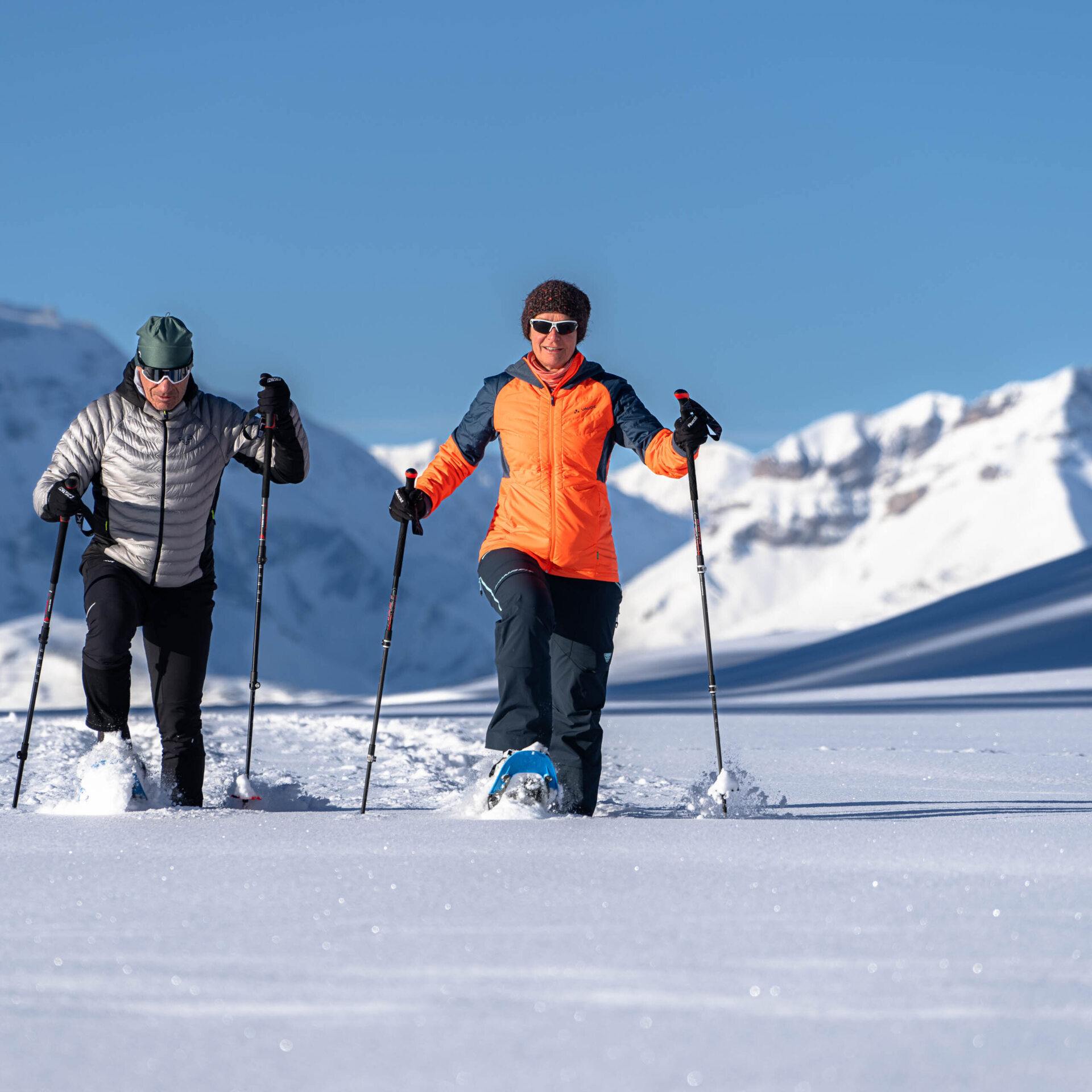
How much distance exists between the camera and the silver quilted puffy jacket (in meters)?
4.88

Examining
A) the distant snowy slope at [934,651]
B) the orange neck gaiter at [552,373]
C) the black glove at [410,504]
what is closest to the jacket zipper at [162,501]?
the black glove at [410,504]

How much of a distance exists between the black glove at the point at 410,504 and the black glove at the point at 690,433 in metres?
0.90

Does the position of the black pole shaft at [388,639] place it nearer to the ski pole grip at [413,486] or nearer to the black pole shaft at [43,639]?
the ski pole grip at [413,486]

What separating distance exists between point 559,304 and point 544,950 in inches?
114

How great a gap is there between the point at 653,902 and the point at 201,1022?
1.06 meters

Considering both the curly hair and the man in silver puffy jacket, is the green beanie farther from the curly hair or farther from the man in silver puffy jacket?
the curly hair

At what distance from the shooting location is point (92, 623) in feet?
15.4

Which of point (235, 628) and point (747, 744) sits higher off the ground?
point (235, 628)

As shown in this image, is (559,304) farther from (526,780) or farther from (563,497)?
(526,780)

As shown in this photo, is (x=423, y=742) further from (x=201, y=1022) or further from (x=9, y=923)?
(x=201, y=1022)

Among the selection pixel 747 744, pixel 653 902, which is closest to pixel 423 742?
pixel 747 744

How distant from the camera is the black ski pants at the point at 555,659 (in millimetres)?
4473

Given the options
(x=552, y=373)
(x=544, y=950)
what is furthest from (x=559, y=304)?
(x=544, y=950)

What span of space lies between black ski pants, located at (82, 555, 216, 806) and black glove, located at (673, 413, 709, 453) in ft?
5.98
